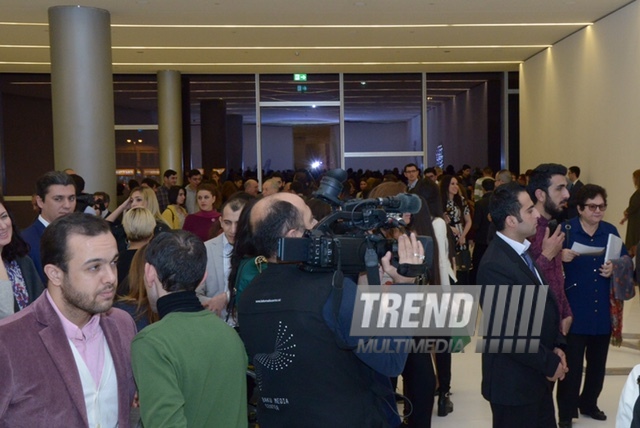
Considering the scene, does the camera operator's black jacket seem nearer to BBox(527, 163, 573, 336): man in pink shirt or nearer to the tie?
the tie

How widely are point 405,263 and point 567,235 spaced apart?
3.06 meters

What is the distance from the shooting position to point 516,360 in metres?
3.79

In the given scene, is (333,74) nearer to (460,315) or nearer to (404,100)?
(404,100)

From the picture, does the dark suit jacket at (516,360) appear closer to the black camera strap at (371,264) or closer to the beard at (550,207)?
the beard at (550,207)

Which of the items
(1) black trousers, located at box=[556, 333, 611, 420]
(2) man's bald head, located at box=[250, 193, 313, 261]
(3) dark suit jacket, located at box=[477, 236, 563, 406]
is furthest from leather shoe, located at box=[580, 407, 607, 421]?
(2) man's bald head, located at box=[250, 193, 313, 261]

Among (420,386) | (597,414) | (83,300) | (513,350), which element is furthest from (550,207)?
(83,300)

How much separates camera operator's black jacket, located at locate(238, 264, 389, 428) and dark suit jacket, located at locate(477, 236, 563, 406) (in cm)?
135

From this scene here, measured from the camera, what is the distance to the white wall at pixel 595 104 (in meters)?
10.6

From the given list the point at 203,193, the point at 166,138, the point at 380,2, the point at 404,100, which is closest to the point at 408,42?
the point at 380,2

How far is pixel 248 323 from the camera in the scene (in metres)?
2.64

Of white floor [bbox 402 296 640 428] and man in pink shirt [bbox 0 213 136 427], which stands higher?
man in pink shirt [bbox 0 213 136 427]

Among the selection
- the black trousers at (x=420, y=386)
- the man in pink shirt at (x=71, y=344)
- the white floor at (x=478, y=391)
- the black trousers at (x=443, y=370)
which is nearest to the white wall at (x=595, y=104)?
the white floor at (x=478, y=391)

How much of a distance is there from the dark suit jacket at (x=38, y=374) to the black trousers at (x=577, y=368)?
12.4ft

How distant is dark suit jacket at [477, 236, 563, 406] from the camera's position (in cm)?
377
